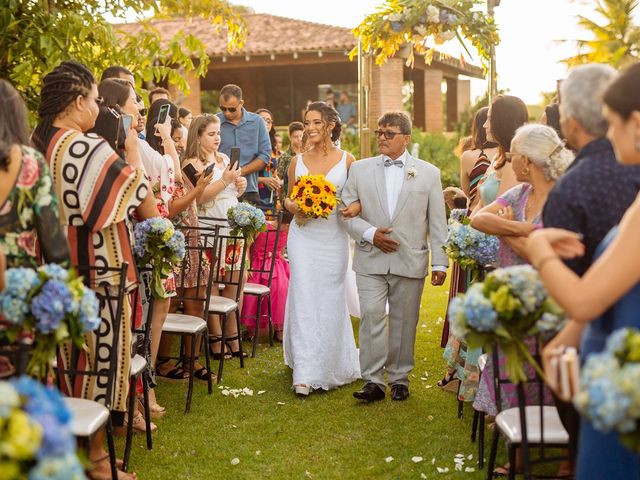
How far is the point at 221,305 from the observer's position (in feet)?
25.4

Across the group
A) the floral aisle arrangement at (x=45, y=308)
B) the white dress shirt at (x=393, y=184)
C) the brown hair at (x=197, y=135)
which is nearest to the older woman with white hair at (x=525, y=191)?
the white dress shirt at (x=393, y=184)

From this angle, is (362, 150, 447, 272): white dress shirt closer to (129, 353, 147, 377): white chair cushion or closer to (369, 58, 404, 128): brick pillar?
(129, 353, 147, 377): white chair cushion

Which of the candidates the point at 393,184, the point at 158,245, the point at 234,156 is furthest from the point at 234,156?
the point at 158,245

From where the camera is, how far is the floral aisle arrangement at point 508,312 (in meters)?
3.30

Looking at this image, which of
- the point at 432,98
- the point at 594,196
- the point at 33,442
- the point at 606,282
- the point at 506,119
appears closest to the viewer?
the point at 33,442

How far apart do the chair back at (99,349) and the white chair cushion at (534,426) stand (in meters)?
2.01

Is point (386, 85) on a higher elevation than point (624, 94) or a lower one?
higher

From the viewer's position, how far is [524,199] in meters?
5.16

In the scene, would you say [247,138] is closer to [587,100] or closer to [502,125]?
[502,125]

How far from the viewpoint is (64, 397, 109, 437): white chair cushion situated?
4.08 metres

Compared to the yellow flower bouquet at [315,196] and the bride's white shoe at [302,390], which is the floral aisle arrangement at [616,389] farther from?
the bride's white shoe at [302,390]

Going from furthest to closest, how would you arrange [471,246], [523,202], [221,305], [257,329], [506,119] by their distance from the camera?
[257,329] → [221,305] → [506,119] → [471,246] → [523,202]

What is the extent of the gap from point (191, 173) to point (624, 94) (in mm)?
5344

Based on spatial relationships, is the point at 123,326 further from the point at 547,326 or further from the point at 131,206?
the point at 547,326
